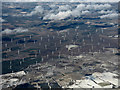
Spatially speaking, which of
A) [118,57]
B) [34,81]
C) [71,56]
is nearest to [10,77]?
[34,81]

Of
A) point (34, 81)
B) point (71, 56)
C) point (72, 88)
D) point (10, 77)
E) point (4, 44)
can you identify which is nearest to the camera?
point (72, 88)

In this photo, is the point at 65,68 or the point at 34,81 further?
the point at 65,68

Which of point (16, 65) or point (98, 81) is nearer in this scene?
point (98, 81)

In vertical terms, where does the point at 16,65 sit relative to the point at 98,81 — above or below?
below

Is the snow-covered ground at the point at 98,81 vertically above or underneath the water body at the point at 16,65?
above

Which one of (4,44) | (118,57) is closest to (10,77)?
(118,57)

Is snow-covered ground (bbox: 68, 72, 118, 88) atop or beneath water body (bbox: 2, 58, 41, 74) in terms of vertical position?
atop

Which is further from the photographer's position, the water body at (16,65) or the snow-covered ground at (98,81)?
the water body at (16,65)

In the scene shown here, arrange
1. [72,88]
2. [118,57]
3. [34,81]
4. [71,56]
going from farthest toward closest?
[71,56] < [118,57] < [34,81] < [72,88]

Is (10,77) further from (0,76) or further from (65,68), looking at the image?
(65,68)

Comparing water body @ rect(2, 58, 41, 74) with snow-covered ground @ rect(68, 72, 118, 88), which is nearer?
snow-covered ground @ rect(68, 72, 118, 88)
